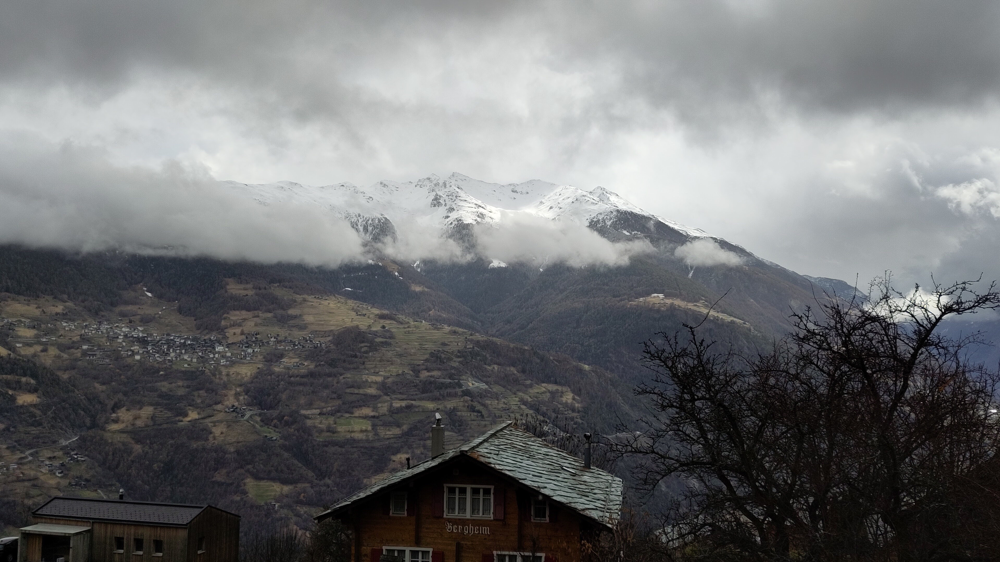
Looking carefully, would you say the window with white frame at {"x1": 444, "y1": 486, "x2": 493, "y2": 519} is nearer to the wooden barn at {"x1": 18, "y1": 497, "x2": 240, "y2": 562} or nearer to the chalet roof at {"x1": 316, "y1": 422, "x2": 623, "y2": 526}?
the chalet roof at {"x1": 316, "y1": 422, "x2": 623, "y2": 526}

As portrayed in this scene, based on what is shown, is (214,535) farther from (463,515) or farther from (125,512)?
(463,515)

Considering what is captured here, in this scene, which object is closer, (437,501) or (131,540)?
(437,501)

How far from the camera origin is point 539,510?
2991 cm

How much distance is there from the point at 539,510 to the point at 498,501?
4.95ft

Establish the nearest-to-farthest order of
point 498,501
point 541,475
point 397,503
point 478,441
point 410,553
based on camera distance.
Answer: point 410,553 → point 498,501 → point 397,503 → point 541,475 → point 478,441

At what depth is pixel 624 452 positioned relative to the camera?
16.2 meters

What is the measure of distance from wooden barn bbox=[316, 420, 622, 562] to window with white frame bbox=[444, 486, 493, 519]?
0.03 metres

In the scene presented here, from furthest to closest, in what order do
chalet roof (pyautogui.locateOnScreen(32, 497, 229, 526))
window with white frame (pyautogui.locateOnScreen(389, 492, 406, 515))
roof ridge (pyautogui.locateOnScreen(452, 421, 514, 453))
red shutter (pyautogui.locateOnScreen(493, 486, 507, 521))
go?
chalet roof (pyautogui.locateOnScreen(32, 497, 229, 526)) → roof ridge (pyautogui.locateOnScreen(452, 421, 514, 453)) → window with white frame (pyautogui.locateOnScreen(389, 492, 406, 515)) → red shutter (pyautogui.locateOnScreen(493, 486, 507, 521))

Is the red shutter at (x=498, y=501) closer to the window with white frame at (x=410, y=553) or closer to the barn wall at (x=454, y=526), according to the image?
the barn wall at (x=454, y=526)

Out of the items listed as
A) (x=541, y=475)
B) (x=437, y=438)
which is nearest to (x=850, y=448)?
(x=541, y=475)

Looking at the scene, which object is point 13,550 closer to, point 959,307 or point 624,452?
point 624,452

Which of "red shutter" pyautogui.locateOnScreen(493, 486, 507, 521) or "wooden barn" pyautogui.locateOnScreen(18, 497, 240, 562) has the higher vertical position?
"red shutter" pyautogui.locateOnScreen(493, 486, 507, 521)

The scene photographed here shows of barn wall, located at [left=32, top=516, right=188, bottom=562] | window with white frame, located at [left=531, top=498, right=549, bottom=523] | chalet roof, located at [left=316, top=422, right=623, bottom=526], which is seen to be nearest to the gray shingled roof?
barn wall, located at [left=32, top=516, right=188, bottom=562]

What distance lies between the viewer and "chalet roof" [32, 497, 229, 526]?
55125 millimetres
